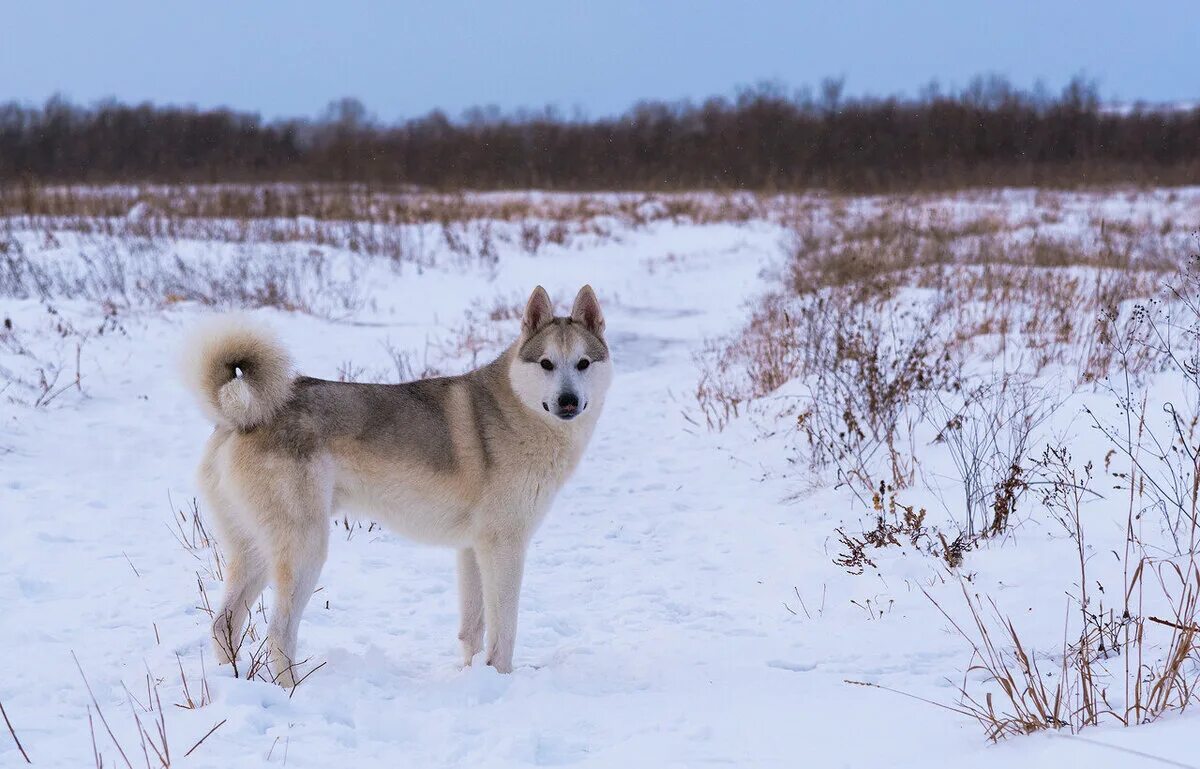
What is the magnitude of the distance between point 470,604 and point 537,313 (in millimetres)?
1482

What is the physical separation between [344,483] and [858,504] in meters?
3.25

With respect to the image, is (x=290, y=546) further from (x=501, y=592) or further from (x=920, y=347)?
(x=920, y=347)

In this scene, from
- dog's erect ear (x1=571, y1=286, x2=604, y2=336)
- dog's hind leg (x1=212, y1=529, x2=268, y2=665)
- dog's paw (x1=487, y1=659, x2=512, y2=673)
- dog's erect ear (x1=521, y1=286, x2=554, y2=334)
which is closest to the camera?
dog's hind leg (x1=212, y1=529, x2=268, y2=665)

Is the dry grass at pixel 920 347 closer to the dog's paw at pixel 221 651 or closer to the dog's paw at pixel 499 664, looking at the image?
the dog's paw at pixel 499 664

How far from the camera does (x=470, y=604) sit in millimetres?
4316

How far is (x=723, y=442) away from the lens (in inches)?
298

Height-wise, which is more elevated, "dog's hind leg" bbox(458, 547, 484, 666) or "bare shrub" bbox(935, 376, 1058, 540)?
"bare shrub" bbox(935, 376, 1058, 540)

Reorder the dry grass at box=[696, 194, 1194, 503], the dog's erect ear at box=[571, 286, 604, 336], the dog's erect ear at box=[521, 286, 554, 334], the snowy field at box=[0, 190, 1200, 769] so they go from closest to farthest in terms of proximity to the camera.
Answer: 1. the snowy field at box=[0, 190, 1200, 769]
2. the dog's erect ear at box=[521, 286, 554, 334]
3. the dog's erect ear at box=[571, 286, 604, 336]
4. the dry grass at box=[696, 194, 1194, 503]

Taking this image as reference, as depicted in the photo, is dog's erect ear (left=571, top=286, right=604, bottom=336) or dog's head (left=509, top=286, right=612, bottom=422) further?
dog's erect ear (left=571, top=286, right=604, bottom=336)

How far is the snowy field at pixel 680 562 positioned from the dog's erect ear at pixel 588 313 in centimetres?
143

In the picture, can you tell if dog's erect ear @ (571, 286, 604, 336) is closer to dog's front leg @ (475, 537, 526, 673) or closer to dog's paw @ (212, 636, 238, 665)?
dog's front leg @ (475, 537, 526, 673)

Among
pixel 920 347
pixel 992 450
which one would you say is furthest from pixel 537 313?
pixel 920 347

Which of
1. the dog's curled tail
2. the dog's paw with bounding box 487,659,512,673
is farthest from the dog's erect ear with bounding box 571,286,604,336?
the dog's paw with bounding box 487,659,512,673

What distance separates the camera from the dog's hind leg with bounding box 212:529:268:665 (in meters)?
3.87
